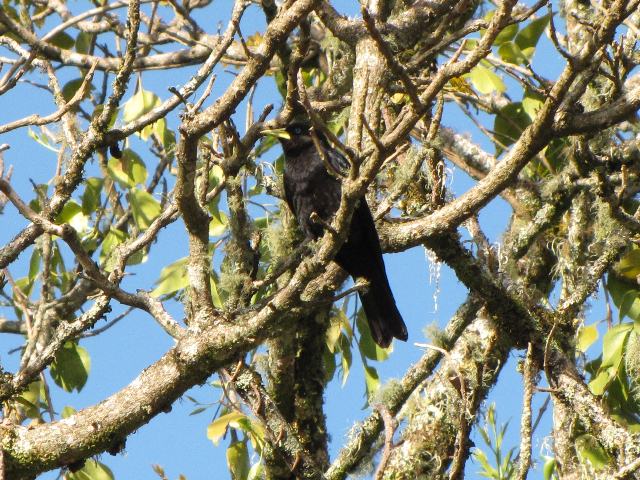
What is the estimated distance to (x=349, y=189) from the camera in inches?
101

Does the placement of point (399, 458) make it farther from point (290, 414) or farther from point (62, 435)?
point (62, 435)

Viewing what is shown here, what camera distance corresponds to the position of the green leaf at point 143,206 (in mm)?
4324

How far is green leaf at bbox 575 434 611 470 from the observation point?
376 cm

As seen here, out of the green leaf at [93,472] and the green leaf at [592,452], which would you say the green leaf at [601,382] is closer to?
the green leaf at [592,452]

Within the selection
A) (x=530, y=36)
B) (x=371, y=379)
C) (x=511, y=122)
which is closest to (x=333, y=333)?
(x=371, y=379)

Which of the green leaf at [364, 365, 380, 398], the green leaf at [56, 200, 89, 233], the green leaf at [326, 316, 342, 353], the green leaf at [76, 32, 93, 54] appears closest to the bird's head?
the green leaf at [326, 316, 342, 353]

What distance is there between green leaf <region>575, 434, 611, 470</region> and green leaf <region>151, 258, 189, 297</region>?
1740 millimetres

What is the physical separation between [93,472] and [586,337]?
231cm

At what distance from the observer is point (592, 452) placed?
3768 mm

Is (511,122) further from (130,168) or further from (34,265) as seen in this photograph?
(34,265)

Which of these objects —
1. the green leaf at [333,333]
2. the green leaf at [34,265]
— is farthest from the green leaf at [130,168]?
the green leaf at [333,333]

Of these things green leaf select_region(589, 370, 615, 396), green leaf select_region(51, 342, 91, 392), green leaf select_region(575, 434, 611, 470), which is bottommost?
green leaf select_region(575, 434, 611, 470)

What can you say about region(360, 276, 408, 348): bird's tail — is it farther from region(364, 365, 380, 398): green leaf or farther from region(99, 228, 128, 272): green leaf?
region(99, 228, 128, 272): green leaf

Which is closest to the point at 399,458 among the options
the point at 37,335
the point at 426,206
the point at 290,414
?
the point at 290,414
